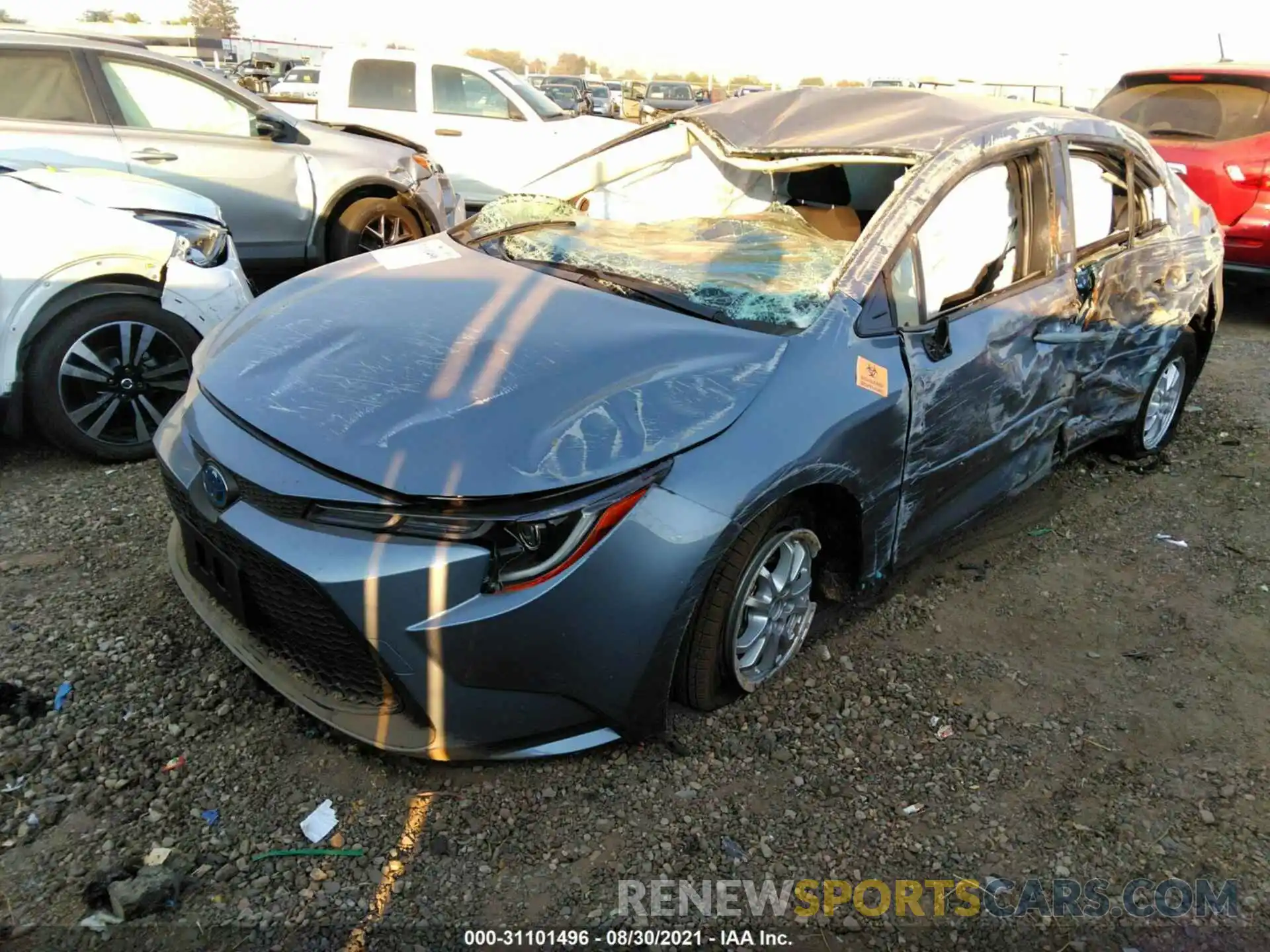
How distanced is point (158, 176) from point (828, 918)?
19.0ft

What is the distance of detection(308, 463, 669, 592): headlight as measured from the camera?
205 centimetres

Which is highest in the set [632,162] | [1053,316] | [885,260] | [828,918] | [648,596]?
[632,162]

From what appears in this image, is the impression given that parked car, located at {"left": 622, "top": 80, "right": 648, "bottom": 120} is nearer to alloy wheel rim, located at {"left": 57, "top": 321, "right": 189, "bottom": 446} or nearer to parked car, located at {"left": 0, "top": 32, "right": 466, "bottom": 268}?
parked car, located at {"left": 0, "top": 32, "right": 466, "bottom": 268}

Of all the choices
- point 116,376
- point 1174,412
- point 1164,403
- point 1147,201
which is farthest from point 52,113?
point 1174,412

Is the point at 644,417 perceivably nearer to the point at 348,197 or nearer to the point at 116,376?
the point at 116,376

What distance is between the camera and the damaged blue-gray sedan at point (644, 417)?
209 centimetres

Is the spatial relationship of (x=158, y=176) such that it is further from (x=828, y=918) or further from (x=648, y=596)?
(x=828, y=918)

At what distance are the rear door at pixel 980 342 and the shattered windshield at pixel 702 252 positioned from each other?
1.07 ft

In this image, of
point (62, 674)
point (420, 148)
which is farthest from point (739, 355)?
point (420, 148)

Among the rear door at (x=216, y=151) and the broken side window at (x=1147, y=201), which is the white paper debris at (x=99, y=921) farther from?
the rear door at (x=216, y=151)

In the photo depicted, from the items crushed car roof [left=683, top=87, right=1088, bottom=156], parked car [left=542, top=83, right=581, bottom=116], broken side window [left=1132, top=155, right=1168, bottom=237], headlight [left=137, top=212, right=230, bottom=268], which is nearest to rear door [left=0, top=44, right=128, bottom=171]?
headlight [left=137, top=212, right=230, bottom=268]

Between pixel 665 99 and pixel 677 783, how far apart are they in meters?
27.1

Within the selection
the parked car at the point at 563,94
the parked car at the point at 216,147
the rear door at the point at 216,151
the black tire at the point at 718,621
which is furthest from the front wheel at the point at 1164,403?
the parked car at the point at 563,94

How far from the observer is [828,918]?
2.12m
